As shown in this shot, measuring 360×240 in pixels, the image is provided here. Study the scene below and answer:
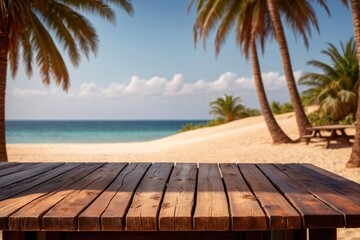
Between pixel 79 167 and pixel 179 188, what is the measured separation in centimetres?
133

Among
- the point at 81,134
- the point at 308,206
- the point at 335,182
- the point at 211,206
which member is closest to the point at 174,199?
the point at 211,206

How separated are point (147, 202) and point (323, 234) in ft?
3.44

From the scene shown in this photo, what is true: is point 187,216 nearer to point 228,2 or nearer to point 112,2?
point 112,2

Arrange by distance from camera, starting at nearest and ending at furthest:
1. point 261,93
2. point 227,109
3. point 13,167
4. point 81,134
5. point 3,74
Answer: point 13,167
point 3,74
point 261,93
point 227,109
point 81,134

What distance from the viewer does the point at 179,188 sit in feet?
8.26

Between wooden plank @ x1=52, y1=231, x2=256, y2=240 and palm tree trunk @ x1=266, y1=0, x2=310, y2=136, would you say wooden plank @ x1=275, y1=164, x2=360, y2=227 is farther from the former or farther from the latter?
palm tree trunk @ x1=266, y1=0, x2=310, y2=136

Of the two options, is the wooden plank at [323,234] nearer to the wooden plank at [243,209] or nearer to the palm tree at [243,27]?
the wooden plank at [243,209]

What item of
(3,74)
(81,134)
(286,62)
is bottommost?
(81,134)

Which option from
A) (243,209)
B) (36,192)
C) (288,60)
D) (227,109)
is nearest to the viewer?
(243,209)

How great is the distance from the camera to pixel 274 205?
2.04 m

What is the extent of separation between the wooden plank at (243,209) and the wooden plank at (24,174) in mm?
1551

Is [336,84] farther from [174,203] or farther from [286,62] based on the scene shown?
[174,203]

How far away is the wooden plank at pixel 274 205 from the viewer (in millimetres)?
1834

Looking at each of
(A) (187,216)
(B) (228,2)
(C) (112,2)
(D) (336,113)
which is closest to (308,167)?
(A) (187,216)
